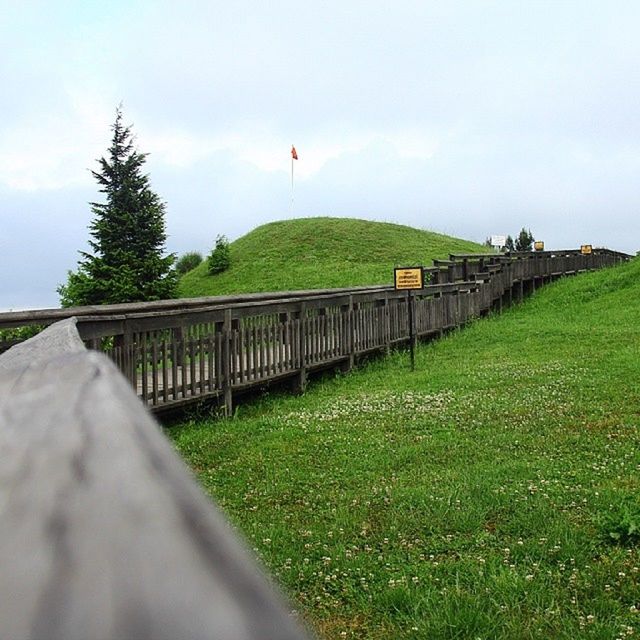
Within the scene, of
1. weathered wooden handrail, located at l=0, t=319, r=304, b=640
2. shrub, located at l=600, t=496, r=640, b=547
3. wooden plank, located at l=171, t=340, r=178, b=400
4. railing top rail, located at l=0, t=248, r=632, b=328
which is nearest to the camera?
weathered wooden handrail, located at l=0, t=319, r=304, b=640

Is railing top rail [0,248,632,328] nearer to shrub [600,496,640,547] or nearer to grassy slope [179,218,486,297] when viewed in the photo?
shrub [600,496,640,547]

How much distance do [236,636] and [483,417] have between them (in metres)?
8.39

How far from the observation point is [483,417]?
27.7 ft

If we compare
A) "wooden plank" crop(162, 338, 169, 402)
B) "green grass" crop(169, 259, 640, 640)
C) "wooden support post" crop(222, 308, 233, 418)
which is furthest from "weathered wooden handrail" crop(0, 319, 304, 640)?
"wooden support post" crop(222, 308, 233, 418)

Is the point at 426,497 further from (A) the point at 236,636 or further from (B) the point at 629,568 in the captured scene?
(A) the point at 236,636

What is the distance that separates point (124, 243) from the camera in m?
29.5

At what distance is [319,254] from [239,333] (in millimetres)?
32626

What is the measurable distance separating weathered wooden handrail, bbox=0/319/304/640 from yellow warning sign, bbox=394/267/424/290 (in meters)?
13.1

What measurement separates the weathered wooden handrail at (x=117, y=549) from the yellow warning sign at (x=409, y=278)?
43.1 ft

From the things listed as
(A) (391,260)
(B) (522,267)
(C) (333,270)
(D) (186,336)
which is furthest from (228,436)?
(A) (391,260)

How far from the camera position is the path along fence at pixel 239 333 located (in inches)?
324

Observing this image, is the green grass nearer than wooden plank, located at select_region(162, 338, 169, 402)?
Yes

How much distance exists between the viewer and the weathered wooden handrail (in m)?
0.34

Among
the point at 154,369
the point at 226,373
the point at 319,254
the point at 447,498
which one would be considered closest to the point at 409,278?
the point at 226,373
